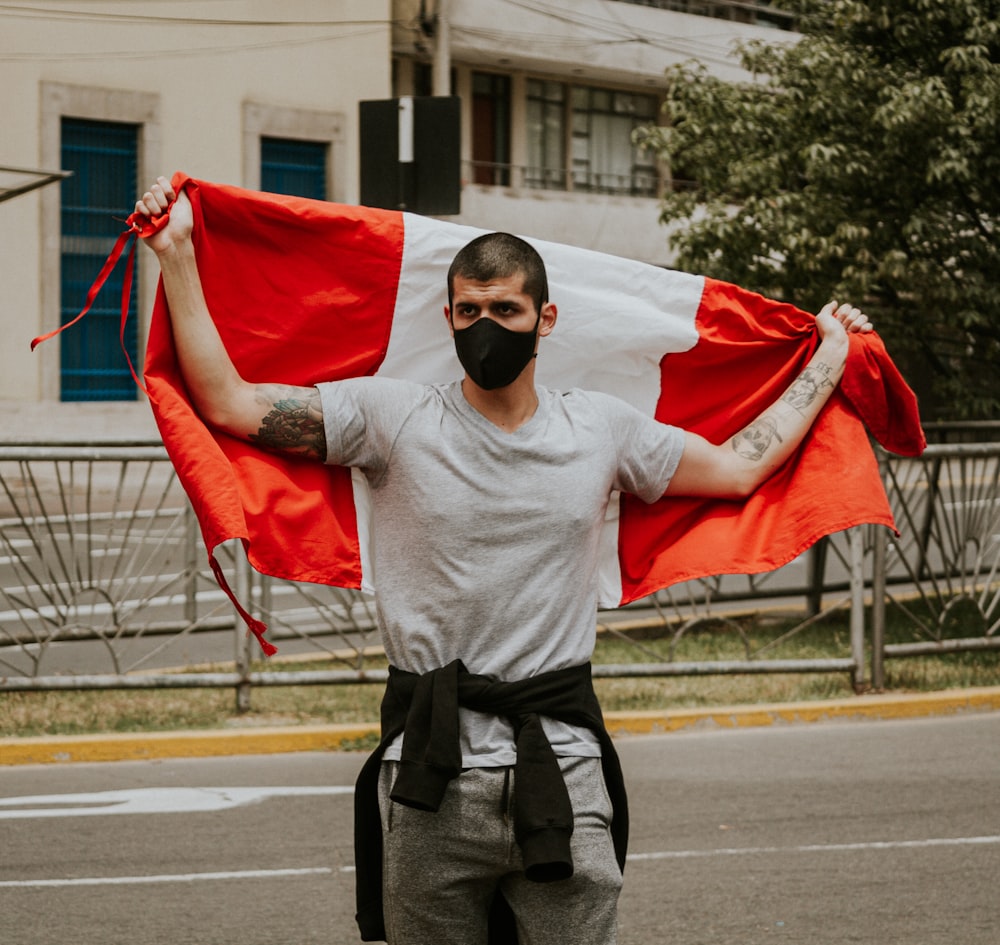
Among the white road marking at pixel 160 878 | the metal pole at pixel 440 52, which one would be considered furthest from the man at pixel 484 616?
the metal pole at pixel 440 52

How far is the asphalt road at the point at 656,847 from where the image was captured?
5680 mm

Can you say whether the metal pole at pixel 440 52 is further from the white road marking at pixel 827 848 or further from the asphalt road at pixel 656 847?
the white road marking at pixel 827 848

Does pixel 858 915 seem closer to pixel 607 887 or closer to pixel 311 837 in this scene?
pixel 311 837

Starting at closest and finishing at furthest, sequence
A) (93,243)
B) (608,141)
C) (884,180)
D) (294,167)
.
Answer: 1. (884,180)
2. (93,243)
3. (294,167)
4. (608,141)

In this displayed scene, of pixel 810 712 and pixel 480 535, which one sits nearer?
pixel 480 535

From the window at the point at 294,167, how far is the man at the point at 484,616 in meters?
19.5

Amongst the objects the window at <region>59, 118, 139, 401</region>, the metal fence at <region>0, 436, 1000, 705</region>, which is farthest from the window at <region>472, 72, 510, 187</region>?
the metal fence at <region>0, 436, 1000, 705</region>

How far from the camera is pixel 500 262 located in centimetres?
326

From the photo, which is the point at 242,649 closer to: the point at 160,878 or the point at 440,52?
the point at 160,878

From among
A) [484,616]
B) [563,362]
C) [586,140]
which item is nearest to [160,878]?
[563,362]

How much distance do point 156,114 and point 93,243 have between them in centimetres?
189

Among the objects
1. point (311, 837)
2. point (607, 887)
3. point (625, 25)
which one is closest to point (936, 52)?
point (311, 837)

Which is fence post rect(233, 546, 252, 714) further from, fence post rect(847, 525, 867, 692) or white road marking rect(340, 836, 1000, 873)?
fence post rect(847, 525, 867, 692)

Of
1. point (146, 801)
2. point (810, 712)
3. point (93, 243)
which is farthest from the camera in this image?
point (93, 243)
